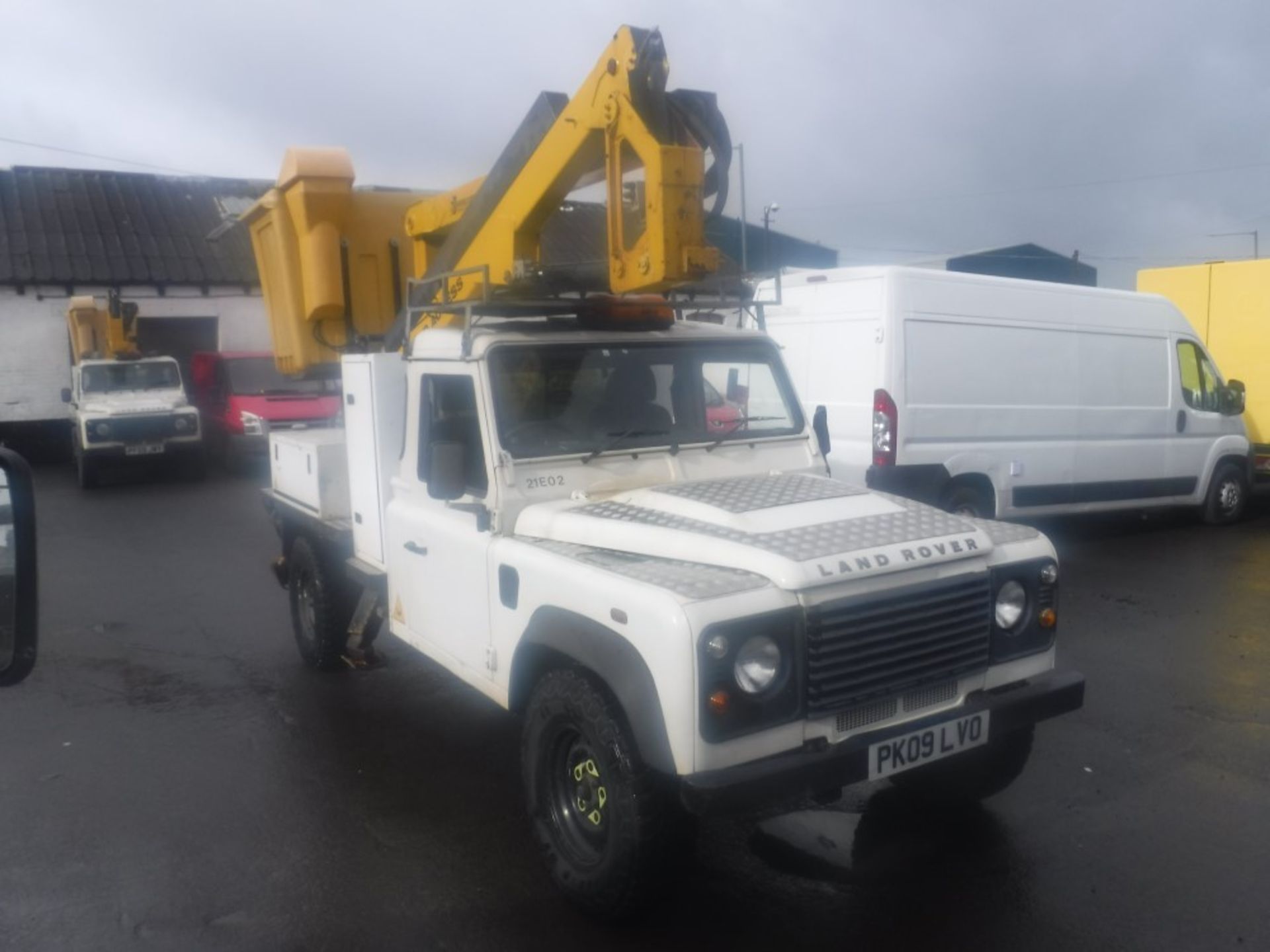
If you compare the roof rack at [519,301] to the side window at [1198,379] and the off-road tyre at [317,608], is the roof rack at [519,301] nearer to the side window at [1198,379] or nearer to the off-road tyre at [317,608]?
the off-road tyre at [317,608]

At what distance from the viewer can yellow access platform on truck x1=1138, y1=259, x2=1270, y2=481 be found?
12852 millimetres

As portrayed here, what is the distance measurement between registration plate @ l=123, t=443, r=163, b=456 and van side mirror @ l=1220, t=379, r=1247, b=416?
49.2ft

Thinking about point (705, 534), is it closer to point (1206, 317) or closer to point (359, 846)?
point (359, 846)

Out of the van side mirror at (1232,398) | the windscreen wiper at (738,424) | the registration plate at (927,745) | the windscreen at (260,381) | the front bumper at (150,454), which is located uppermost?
the windscreen at (260,381)

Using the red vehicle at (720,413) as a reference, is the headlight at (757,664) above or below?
below

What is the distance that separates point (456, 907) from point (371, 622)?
8.40 ft

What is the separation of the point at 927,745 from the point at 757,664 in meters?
0.73

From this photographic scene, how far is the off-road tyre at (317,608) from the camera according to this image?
6.34 m

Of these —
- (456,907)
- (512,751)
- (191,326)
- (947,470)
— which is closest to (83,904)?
(456,907)

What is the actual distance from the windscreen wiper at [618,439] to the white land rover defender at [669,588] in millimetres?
12

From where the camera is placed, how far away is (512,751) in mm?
5297

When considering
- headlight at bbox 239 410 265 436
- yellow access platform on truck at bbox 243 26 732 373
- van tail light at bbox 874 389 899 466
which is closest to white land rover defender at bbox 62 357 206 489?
headlight at bbox 239 410 265 436

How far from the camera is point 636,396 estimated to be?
15.5 feet

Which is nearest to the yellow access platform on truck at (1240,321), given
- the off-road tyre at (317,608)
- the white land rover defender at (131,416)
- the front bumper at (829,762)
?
the front bumper at (829,762)
